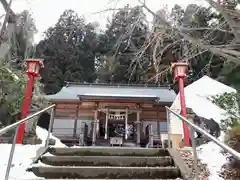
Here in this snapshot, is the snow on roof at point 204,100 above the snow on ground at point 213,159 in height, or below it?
above

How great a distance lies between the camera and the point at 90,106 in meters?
13.5

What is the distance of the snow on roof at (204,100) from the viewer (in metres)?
6.69

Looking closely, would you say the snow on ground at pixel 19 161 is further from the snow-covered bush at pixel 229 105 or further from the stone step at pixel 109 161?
the snow-covered bush at pixel 229 105

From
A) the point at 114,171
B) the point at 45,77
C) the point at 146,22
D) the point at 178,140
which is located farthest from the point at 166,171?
the point at 45,77

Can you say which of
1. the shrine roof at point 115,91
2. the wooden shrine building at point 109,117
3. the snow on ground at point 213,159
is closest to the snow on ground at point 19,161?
the snow on ground at point 213,159

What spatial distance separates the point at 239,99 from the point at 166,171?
4264 millimetres

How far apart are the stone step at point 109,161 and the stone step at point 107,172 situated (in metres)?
0.31

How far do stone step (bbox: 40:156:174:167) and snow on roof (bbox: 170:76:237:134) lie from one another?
3.33 meters

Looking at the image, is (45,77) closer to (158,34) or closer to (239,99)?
(239,99)

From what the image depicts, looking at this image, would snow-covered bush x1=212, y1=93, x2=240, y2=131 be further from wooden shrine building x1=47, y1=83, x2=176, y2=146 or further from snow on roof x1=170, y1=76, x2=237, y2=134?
wooden shrine building x1=47, y1=83, x2=176, y2=146

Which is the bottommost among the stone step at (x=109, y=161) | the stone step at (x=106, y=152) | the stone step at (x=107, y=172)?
the stone step at (x=107, y=172)

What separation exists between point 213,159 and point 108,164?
1671mm

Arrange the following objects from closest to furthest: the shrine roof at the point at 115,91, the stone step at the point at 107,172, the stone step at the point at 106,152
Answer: the stone step at the point at 107,172
the stone step at the point at 106,152
the shrine roof at the point at 115,91

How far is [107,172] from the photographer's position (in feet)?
10.3
